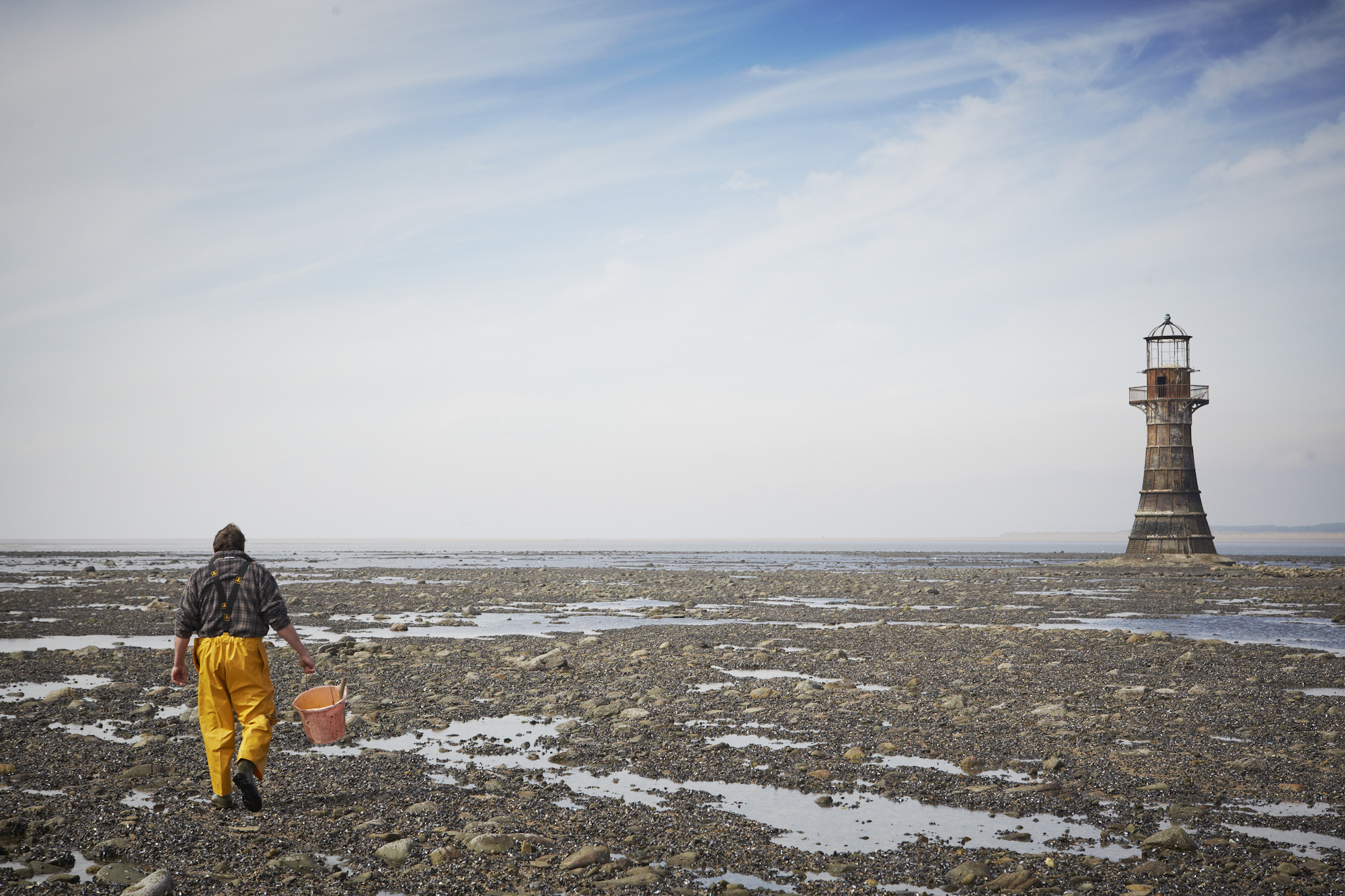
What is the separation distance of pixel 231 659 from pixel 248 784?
121 centimetres

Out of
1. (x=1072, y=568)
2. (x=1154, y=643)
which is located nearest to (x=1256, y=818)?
(x=1154, y=643)

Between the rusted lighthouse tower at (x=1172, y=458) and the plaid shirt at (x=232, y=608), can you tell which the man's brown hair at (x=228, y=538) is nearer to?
the plaid shirt at (x=232, y=608)

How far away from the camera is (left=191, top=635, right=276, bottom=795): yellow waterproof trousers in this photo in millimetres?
8641

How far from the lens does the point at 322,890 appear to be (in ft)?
22.9

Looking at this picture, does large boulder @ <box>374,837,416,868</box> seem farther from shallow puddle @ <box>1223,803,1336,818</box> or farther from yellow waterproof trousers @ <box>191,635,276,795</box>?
shallow puddle @ <box>1223,803,1336,818</box>

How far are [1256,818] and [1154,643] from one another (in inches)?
555

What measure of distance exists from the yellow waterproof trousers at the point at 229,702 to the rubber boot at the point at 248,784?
0.17 feet

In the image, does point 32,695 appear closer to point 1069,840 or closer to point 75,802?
point 75,802

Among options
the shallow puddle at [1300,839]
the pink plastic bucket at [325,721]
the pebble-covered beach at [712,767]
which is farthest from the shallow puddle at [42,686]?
the shallow puddle at [1300,839]

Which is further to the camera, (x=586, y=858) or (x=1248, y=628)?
(x=1248, y=628)

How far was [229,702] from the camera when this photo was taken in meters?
8.84

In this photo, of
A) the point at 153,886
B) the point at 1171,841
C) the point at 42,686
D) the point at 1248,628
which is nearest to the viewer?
the point at 153,886

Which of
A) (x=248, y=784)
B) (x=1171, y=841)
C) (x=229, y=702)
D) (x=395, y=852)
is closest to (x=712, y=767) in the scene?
(x=395, y=852)

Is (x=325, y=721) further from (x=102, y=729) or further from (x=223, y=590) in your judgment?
(x=102, y=729)
